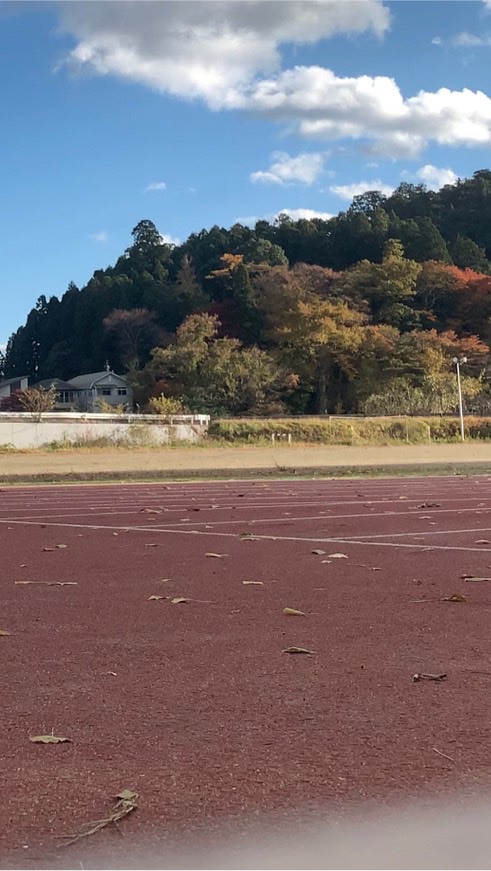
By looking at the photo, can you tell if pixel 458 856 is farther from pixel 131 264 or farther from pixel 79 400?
pixel 131 264

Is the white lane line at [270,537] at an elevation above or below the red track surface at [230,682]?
below

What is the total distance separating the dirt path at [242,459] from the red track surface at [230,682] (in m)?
20.4

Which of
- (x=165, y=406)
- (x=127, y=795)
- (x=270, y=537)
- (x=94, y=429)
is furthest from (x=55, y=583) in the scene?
(x=165, y=406)

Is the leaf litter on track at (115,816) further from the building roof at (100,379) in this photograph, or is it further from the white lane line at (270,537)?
the building roof at (100,379)

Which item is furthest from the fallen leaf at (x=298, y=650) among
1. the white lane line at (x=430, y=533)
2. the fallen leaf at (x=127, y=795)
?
the white lane line at (x=430, y=533)

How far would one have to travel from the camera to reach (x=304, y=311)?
230ft

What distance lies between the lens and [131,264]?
106 meters

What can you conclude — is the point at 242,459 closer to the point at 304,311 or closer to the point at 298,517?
the point at 298,517

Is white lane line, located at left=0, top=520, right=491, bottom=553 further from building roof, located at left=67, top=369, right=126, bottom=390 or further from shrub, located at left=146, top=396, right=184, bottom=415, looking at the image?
building roof, located at left=67, top=369, right=126, bottom=390

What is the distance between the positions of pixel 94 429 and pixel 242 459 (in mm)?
11875

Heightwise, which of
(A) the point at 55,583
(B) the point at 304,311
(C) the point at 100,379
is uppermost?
(B) the point at 304,311

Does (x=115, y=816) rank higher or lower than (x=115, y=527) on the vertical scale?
higher

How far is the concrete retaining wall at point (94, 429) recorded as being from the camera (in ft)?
156

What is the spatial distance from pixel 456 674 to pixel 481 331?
74145 mm
